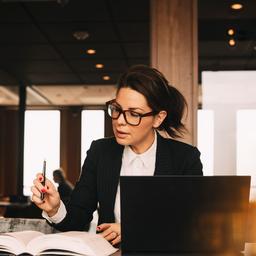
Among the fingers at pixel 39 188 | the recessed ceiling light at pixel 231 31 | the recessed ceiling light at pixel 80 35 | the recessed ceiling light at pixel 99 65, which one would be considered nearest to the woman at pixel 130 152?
the fingers at pixel 39 188

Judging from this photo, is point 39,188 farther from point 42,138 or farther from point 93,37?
point 42,138

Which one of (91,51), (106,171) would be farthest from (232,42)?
(106,171)

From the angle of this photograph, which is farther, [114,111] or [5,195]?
[5,195]

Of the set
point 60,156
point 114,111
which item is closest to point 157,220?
point 114,111

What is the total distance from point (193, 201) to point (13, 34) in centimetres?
506

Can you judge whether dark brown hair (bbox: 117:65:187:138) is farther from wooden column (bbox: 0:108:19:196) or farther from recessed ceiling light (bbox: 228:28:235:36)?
wooden column (bbox: 0:108:19:196)

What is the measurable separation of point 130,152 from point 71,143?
10.0 meters

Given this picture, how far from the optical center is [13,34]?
601cm

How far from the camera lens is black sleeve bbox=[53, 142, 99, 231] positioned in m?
1.95

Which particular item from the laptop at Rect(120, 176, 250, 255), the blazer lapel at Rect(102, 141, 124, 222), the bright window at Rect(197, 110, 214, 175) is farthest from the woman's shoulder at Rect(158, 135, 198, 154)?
the bright window at Rect(197, 110, 214, 175)

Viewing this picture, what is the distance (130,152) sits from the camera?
2082 mm

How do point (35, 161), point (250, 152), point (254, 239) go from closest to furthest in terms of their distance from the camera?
point (254, 239), point (250, 152), point (35, 161)

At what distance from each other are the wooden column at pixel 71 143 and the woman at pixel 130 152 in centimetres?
994

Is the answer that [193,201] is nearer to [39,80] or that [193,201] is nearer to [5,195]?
[39,80]
